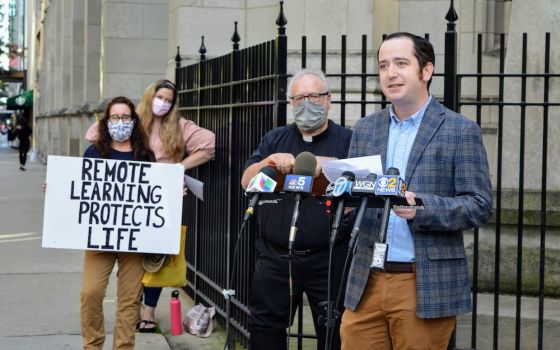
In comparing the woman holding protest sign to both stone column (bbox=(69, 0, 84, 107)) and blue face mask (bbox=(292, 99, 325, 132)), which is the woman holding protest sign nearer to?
blue face mask (bbox=(292, 99, 325, 132))

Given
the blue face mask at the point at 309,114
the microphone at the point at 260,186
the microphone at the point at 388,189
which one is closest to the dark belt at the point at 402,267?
the microphone at the point at 388,189

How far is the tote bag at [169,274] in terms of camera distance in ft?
22.7

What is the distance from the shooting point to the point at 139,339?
7809 millimetres

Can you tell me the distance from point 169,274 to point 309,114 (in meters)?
2.27

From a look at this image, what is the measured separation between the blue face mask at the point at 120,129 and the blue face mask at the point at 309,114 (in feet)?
5.76

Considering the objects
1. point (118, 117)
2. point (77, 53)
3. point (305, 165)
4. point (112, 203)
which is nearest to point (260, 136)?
point (118, 117)

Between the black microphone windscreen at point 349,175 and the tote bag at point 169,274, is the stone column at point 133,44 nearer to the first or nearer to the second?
the tote bag at point 169,274

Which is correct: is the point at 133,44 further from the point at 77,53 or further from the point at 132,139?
the point at 132,139

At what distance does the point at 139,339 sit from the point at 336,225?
4.35 metres

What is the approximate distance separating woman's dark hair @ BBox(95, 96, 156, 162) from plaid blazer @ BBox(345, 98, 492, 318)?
2.86 metres

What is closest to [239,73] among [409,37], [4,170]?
[409,37]

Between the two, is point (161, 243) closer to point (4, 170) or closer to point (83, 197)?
point (83, 197)

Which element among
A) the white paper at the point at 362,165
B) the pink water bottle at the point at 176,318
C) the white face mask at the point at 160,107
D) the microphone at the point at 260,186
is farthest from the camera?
the pink water bottle at the point at 176,318

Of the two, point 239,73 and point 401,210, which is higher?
point 239,73
